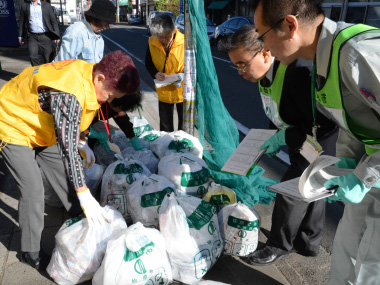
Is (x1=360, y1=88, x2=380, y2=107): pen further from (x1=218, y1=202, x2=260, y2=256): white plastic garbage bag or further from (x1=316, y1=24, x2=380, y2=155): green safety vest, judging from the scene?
(x1=218, y1=202, x2=260, y2=256): white plastic garbage bag

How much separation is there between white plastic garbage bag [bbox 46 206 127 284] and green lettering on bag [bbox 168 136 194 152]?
1154mm

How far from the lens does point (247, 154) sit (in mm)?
2045

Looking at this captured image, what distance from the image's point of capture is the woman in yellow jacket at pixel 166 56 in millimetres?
3125

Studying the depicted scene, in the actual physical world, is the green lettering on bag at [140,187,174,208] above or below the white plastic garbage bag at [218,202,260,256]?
above

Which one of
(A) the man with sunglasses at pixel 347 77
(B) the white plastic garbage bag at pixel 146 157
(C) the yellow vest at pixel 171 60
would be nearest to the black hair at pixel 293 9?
(A) the man with sunglasses at pixel 347 77

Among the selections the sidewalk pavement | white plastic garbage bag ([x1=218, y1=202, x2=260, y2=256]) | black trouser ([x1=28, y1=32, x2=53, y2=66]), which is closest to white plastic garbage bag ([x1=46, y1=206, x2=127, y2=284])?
the sidewalk pavement

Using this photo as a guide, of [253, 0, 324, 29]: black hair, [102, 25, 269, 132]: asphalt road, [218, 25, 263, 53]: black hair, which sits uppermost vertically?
[253, 0, 324, 29]: black hair

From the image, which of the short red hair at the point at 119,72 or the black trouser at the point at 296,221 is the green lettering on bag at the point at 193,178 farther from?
the short red hair at the point at 119,72

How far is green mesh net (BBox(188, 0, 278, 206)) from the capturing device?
292 centimetres

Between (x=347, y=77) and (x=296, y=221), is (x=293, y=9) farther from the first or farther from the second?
(x=296, y=221)

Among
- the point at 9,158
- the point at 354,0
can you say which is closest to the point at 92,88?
the point at 9,158

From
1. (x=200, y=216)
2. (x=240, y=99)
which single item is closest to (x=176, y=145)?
(x=200, y=216)

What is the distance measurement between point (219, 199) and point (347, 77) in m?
1.57

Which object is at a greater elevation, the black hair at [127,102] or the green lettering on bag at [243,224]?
the black hair at [127,102]
